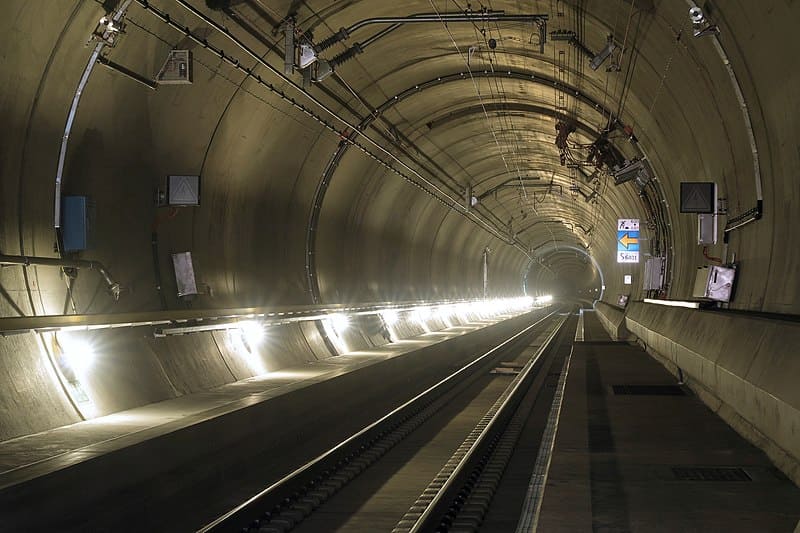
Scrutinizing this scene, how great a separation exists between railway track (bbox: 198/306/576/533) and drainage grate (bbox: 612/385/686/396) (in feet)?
5.14

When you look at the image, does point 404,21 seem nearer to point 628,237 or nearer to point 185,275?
point 185,275

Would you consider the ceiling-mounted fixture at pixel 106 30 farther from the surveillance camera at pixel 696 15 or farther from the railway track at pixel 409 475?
the surveillance camera at pixel 696 15

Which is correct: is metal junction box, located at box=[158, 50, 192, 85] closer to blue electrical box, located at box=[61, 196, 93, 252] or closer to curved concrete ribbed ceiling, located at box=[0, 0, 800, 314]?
curved concrete ribbed ceiling, located at box=[0, 0, 800, 314]

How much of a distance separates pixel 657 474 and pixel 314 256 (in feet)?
51.4

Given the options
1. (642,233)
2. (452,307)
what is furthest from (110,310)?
(452,307)

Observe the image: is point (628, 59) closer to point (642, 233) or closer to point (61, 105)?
point (61, 105)

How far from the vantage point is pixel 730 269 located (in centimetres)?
1639

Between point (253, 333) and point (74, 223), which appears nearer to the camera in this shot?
point (74, 223)

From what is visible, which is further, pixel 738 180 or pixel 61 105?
pixel 738 180

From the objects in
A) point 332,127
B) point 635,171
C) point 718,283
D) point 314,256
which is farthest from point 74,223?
point 635,171

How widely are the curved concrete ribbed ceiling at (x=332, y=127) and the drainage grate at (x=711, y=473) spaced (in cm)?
354

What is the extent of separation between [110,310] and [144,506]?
495cm

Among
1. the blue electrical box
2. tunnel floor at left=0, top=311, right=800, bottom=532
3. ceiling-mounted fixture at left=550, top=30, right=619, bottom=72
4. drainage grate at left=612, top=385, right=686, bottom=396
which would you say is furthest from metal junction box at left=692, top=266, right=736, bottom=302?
the blue electrical box

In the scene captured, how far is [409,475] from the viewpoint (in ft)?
40.0
